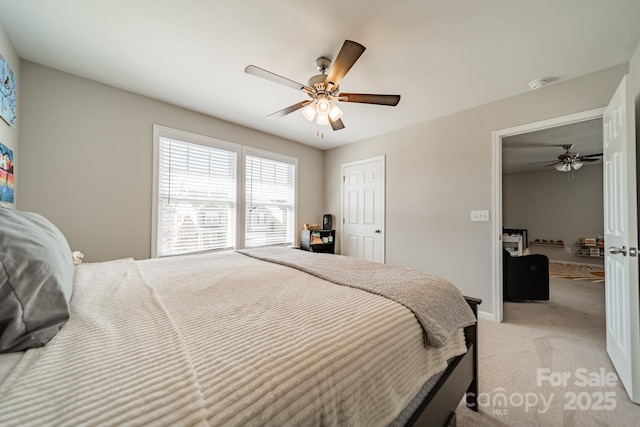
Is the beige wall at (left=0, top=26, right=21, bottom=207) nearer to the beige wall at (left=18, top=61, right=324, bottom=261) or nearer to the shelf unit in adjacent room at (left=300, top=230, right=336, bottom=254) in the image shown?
the beige wall at (left=18, top=61, right=324, bottom=261)

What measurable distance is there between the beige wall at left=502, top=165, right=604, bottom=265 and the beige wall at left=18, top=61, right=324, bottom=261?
7096mm

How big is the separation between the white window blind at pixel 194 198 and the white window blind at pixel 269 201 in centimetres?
26

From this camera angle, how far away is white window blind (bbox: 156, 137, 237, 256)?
9.33 ft

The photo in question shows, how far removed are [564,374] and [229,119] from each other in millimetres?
4195

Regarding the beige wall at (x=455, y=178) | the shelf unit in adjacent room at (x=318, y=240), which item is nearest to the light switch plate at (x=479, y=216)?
the beige wall at (x=455, y=178)

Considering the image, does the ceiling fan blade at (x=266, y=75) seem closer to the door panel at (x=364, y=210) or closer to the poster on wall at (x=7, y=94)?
the poster on wall at (x=7, y=94)

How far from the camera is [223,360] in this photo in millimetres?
580

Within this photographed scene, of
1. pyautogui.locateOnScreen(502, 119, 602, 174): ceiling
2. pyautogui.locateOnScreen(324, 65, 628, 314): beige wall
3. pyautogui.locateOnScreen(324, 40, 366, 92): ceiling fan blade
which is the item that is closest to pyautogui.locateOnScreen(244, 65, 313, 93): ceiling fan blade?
pyautogui.locateOnScreen(324, 40, 366, 92): ceiling fan blade

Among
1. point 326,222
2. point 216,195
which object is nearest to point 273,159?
point 216,195

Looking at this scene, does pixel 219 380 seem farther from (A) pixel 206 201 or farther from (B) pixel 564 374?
(A) pixel 206 201

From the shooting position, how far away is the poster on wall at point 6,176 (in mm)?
1729

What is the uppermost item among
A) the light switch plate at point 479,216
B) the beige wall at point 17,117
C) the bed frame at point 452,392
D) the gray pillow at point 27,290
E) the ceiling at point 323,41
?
the ceiling at point 323,41

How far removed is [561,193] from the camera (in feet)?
19.2

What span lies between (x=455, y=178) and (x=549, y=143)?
99.8 inches
